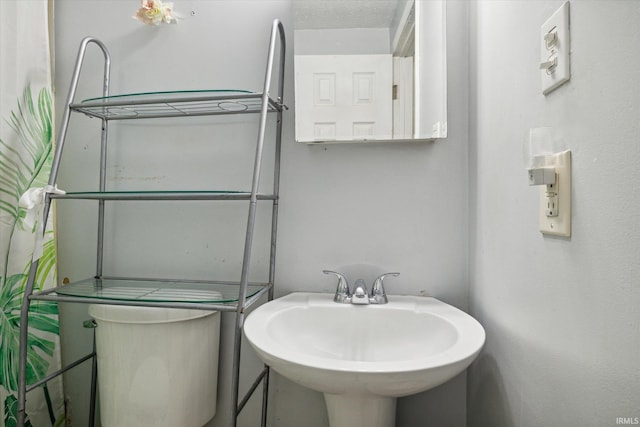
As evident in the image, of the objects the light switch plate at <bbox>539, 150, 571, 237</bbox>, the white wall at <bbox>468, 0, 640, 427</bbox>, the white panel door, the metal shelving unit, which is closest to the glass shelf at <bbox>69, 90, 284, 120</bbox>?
the metal shelving unit

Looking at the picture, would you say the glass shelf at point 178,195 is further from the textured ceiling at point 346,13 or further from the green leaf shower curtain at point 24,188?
the textured ceiling at point 346,13

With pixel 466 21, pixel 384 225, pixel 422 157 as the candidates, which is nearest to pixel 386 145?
pixel 422 157

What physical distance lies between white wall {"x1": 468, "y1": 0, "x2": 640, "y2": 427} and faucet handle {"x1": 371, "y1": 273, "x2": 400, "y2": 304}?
27 cm

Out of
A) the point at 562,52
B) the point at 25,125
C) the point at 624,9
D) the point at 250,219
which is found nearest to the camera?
the point at 624,9

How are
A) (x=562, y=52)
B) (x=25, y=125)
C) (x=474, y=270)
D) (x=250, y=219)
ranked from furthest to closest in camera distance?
(x=25, y=125) < (x=474, y=270) < (x=250, y=219) < (x=562, y=52)

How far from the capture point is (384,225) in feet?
3.90

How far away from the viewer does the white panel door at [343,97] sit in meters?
1.14

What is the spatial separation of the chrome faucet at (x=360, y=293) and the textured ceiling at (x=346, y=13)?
758mm

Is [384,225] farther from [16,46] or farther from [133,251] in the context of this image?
[16,46]

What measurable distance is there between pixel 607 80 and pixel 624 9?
0.28ft

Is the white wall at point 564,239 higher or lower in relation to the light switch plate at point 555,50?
lower

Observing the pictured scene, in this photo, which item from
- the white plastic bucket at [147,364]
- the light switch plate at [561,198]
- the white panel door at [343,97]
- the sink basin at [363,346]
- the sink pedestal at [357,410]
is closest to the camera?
the light switch plate at [561,198]

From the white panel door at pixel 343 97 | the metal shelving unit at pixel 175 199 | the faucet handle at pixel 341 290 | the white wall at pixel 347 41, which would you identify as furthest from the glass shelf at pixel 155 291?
the white wall at pixel 347 41

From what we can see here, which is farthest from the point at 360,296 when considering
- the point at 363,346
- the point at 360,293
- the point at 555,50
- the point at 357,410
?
the point at 555,50
